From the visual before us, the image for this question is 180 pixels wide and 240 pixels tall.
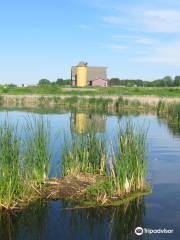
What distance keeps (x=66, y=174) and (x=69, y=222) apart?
8.45 feet

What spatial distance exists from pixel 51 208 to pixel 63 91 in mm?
58527

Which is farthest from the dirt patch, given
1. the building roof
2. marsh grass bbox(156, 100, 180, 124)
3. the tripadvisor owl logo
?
the building roof

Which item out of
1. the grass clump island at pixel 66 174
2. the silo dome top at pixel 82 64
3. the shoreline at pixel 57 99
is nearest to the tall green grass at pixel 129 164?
the grass clump island at pixel 66 174

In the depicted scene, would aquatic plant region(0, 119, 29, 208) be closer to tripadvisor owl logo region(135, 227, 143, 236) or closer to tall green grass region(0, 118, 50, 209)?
tall green grass region(0, 118, 50, 209)

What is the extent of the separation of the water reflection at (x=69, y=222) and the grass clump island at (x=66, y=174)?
0.30 metres

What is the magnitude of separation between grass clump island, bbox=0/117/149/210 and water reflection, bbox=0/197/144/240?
30 centimetres

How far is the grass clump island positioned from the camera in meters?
10.5

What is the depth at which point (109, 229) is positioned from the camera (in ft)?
32.2

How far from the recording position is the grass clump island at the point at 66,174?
10500 mm

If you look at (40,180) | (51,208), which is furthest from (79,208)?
(40,180)

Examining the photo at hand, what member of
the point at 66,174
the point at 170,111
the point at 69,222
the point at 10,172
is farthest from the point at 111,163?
the point at 170,111

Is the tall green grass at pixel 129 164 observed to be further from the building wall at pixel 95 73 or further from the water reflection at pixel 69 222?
the building wall at pixel 95 73

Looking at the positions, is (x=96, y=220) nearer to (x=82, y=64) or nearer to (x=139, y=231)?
(x=139, y=231)

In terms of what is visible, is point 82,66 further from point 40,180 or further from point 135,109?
point 40,180
